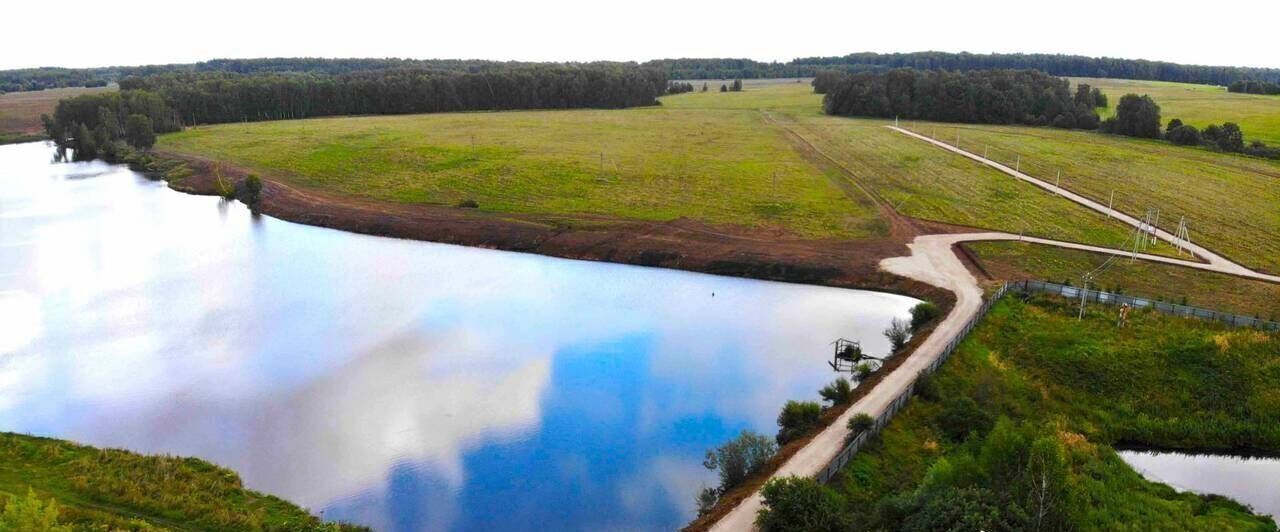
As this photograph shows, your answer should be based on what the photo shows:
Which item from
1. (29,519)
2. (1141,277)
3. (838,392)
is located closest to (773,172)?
(1141,277)

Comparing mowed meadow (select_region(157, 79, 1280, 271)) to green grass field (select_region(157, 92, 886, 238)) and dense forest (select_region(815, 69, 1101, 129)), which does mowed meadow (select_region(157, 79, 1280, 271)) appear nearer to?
green grass field (select_region(157, 92, 886, 238))

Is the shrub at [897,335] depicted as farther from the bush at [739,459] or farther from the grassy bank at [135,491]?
Result: the grassy bank at [135,491]

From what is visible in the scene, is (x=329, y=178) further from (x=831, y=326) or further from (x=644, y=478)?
(x=644, y=478)

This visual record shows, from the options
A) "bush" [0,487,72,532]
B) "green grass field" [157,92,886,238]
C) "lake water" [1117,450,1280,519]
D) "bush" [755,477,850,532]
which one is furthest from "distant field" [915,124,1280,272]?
"bush" [0,487,72,532]

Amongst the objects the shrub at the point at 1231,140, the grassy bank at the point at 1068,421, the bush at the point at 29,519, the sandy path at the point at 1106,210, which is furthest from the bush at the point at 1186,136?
the bush at the point at 29,519

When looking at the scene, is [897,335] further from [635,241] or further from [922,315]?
[635,241]

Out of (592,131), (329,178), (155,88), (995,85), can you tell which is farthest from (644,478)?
(155,88)

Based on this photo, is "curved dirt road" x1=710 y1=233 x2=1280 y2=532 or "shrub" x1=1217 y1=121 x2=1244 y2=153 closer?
"curved dirt road" x1=710 y1=233 x2=1280 y2=532
